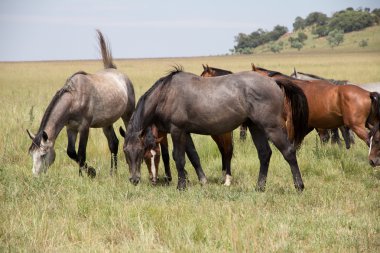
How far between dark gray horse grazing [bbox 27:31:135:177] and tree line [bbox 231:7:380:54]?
4026 inches

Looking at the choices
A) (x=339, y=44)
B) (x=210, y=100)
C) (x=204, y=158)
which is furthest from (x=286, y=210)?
(x=339, y=44)

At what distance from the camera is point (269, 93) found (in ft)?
22.1

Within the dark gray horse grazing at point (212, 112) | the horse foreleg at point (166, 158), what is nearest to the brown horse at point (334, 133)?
the dark gray horse grazing at point (212, 112)

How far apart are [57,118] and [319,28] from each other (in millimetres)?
125611

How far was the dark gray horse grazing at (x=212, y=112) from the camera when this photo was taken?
266 inches

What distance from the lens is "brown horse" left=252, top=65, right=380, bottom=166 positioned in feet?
25.8

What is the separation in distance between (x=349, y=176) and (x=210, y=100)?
2.71m

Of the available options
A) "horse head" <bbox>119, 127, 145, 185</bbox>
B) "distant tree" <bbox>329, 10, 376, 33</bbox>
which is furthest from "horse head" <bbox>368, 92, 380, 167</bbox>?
"distant tree" <bbox>329, 10, 376, 33</bbox>

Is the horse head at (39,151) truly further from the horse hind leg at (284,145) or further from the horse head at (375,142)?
the horse head at (375,142)

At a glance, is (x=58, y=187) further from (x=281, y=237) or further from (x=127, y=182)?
(x=281, y=237)

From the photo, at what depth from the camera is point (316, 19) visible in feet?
472

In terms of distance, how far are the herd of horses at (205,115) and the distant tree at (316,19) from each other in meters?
138

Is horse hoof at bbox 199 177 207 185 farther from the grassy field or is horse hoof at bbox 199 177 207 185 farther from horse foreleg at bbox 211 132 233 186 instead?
horse foreleg at bbox 211 132 233 186

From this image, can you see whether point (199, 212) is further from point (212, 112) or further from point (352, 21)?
point (352, 21)
